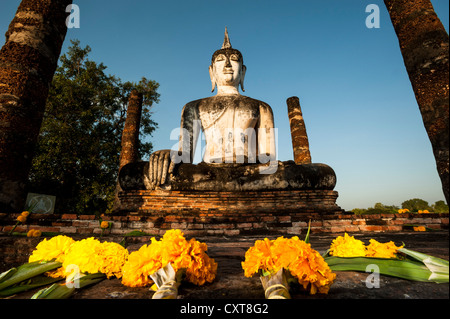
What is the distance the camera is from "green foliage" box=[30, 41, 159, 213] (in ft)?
36.7

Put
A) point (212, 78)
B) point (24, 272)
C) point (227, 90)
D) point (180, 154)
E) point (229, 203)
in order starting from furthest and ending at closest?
point (212, 78)
point (227, 90)
point (180, 154)
point (229, 203)
point (24, 272)

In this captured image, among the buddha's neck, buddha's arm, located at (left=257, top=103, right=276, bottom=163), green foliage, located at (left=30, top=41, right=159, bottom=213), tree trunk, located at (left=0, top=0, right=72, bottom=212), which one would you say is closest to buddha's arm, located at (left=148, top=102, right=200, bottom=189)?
the buddha's neck

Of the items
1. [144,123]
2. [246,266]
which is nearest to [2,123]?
[246,266]

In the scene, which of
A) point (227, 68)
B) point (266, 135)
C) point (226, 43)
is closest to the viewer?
point (266, 135)

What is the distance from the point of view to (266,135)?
18.2 ft

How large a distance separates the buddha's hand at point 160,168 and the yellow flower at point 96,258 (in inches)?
124

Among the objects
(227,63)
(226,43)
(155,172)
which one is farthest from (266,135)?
(226,43)

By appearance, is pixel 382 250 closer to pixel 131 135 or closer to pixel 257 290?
pixel 257 290

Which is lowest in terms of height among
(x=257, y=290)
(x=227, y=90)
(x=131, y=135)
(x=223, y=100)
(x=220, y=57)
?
(x=257, y=290)

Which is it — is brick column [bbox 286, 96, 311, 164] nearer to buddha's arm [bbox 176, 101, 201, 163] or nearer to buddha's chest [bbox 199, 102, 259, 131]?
buddha's chest [bbox 199, 102, 259, 131]

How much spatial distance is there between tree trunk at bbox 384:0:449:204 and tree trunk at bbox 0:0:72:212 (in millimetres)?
5712

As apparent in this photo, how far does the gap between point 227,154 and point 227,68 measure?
7.20 ft
